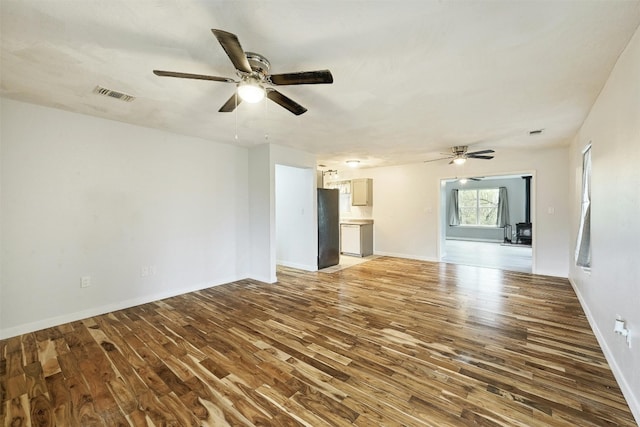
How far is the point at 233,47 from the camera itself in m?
1.40

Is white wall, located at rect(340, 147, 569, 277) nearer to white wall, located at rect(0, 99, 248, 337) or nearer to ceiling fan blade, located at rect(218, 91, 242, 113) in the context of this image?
white wall, located at rect(0, 99, 248, 337)

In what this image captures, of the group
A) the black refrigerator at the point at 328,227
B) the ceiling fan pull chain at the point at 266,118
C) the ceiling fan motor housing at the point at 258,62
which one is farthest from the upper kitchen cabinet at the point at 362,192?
the ceiling fan motor housing at the point at 258,62

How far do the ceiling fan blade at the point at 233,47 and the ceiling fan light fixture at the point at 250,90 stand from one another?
18cm

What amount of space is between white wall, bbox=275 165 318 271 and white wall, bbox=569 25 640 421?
3856mm

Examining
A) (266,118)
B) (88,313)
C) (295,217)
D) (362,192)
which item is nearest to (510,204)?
(362,192)

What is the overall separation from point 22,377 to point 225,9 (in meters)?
2.98

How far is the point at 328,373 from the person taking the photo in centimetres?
205

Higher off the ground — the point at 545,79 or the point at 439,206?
the point at 545,79

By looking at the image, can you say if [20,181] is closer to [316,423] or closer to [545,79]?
[316,423]

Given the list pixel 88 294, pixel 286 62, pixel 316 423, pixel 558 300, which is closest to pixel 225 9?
pixel 286 62

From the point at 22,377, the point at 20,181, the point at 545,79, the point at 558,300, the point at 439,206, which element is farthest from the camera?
the point at 439,206

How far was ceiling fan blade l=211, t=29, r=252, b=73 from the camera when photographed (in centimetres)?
128

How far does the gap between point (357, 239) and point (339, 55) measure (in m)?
5.29

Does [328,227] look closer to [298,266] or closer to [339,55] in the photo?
[298,266]
